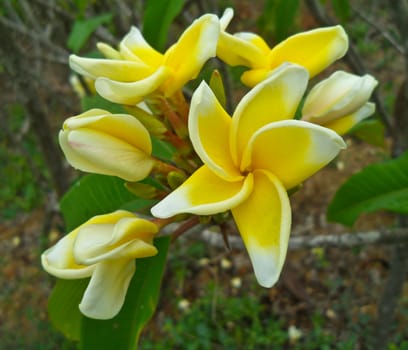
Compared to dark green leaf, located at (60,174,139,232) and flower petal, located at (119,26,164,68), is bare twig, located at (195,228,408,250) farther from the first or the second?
flower petal, located at (119,26,164,68)

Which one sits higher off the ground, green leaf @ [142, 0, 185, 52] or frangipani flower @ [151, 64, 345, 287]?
frangipani flower @ [151, 64, 345, 287]

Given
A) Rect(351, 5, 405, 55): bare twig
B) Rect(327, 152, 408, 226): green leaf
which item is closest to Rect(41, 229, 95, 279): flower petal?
Rect(327, 152, 408, 226): green leaf

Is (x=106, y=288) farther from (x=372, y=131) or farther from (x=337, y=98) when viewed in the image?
(x=372, y=131)

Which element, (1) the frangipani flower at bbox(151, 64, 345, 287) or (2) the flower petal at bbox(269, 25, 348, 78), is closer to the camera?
(1) the frangipani flower at bbox(151, 64, 345, 287)

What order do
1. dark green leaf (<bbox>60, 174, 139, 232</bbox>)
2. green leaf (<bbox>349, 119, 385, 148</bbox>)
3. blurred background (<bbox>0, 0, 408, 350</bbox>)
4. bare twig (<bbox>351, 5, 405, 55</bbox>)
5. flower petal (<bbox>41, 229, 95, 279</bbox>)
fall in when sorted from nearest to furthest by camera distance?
flower petal (<bbox>41, 229, 95, 279</bbox>)
dark green leaf (<bbox>60, 174, 139, 232</bbox>)
green leaf (<bbox>349, 119, 385, 148</bbox>)
bare twig (<bbox>351, 5, 405, 55</bbox>)
blurred background (<bbox>0, 0, 408, 350</bbox>)

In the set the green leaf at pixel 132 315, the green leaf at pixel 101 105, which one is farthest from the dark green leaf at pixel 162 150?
the green leaf at pixel 132 315

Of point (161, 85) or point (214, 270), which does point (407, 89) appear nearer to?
point (161, 85)
